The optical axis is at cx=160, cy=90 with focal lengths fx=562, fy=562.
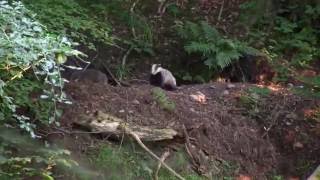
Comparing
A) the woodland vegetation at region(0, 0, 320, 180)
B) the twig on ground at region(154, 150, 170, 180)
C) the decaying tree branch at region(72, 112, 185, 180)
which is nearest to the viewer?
the woodland vegetation at region(0, 0, 320, 180)

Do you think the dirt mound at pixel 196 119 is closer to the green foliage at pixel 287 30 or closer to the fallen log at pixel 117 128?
the fallen log at pixel 117 128

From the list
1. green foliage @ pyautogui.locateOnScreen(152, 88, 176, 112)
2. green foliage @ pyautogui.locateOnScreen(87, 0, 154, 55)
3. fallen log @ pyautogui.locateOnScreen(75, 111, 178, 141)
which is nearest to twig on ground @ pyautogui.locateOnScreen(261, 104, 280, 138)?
green foliage @ pyautogui.locateOnScreen(152, 88, 176, 112)

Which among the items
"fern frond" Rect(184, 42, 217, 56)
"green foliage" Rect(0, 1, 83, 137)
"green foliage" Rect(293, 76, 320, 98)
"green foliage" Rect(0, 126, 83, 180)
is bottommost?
"green foliage" Rect(0, 126, 83, 180)

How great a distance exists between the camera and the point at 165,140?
6039mm

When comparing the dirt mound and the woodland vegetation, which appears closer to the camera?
the woodland vegetation

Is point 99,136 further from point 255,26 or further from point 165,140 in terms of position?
point 255,26

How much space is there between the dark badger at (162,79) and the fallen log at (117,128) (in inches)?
64.6

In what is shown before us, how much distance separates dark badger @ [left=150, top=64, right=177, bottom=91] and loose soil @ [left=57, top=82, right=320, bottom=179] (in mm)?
480

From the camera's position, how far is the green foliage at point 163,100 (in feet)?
21.3

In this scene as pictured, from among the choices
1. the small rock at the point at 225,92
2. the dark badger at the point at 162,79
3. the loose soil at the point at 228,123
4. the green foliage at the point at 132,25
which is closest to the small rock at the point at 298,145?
the loose soil at the point at 228,123

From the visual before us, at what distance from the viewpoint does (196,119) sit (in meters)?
6.55

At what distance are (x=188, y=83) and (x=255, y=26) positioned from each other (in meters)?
1.80

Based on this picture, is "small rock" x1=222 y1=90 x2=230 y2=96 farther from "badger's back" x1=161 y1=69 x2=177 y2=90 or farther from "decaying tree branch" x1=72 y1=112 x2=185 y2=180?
"decaying tree branch" x1=72 y1=112 x2=185 y2=180

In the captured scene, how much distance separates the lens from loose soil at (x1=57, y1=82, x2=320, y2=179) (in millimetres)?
6258
